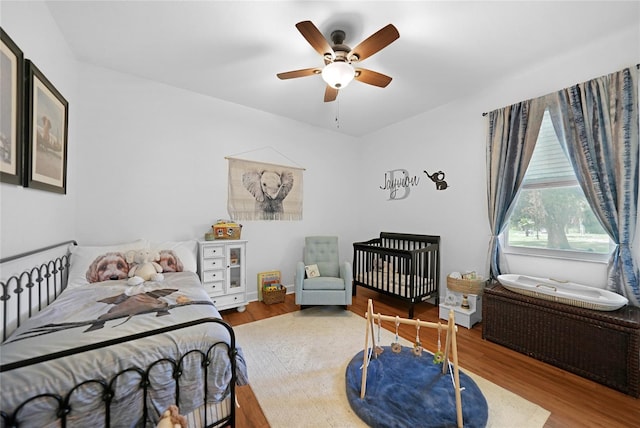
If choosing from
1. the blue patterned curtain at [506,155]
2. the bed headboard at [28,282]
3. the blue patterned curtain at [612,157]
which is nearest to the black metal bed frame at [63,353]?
the bed headboard at [28,282]

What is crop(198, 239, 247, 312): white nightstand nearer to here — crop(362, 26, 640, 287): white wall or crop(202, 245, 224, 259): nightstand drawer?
crop(202, 245, 224, 259): nightstand drawer

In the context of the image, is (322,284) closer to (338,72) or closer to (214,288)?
(214,288)

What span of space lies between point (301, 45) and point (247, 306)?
3.10 meters

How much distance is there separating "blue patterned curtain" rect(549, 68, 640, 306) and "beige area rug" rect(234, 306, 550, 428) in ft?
4.71

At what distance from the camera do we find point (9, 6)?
4.50 feet

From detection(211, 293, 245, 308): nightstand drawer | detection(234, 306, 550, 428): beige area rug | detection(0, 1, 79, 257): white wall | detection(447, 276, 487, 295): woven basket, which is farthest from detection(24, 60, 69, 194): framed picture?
detection(447, 276, 487, 295): woven basket

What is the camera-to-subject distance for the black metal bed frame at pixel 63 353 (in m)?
0.85

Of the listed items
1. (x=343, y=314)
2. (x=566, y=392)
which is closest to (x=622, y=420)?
(x=566, y=392)

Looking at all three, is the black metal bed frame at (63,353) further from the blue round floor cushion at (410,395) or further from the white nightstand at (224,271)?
the white nightstand at (224,271)

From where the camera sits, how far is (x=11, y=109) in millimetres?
1347

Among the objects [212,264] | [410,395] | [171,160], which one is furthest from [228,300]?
[410,395]

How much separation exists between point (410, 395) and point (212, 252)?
240cm

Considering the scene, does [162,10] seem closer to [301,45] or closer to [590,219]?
[301,45]

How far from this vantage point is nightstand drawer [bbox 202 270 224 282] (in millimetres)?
2824
